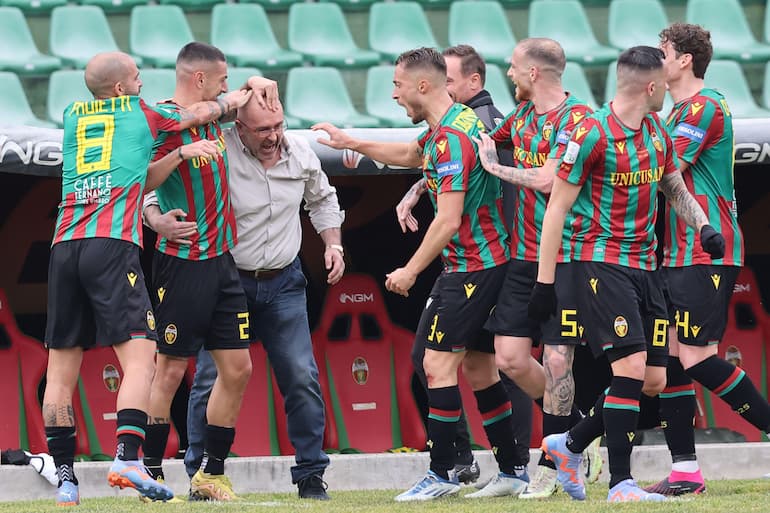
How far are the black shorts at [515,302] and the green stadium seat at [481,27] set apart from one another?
4491 mm

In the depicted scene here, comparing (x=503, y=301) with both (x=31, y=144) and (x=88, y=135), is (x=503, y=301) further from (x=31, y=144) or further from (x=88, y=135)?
(x=31, y=144)

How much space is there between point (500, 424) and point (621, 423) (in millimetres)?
720

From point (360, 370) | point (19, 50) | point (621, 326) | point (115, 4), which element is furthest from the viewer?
point (115, 4)

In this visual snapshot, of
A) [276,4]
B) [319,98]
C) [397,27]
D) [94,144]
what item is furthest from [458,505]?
[276,4]

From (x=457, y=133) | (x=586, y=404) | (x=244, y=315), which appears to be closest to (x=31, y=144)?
(x=244, y=315)

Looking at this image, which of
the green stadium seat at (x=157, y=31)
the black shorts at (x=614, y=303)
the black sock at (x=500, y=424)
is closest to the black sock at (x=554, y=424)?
the black sock at (x=500, y=424)

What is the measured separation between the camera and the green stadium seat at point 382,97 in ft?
29.4

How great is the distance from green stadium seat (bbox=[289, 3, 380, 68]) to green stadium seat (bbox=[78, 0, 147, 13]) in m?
1.19

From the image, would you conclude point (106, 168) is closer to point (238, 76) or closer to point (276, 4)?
point (238, 76)

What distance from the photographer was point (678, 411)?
5.96m

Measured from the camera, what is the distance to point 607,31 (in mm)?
10852

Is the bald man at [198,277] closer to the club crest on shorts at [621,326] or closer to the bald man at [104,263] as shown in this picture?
the bald man at [104,263]

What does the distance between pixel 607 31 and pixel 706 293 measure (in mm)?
5393

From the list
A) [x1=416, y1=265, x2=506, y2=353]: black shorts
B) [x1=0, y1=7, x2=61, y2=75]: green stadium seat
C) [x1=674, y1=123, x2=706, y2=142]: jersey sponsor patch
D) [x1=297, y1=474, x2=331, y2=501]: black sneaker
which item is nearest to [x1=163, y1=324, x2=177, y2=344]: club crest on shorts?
[x1=297, y1=474, x2=331, y2=501]: black sneaker
